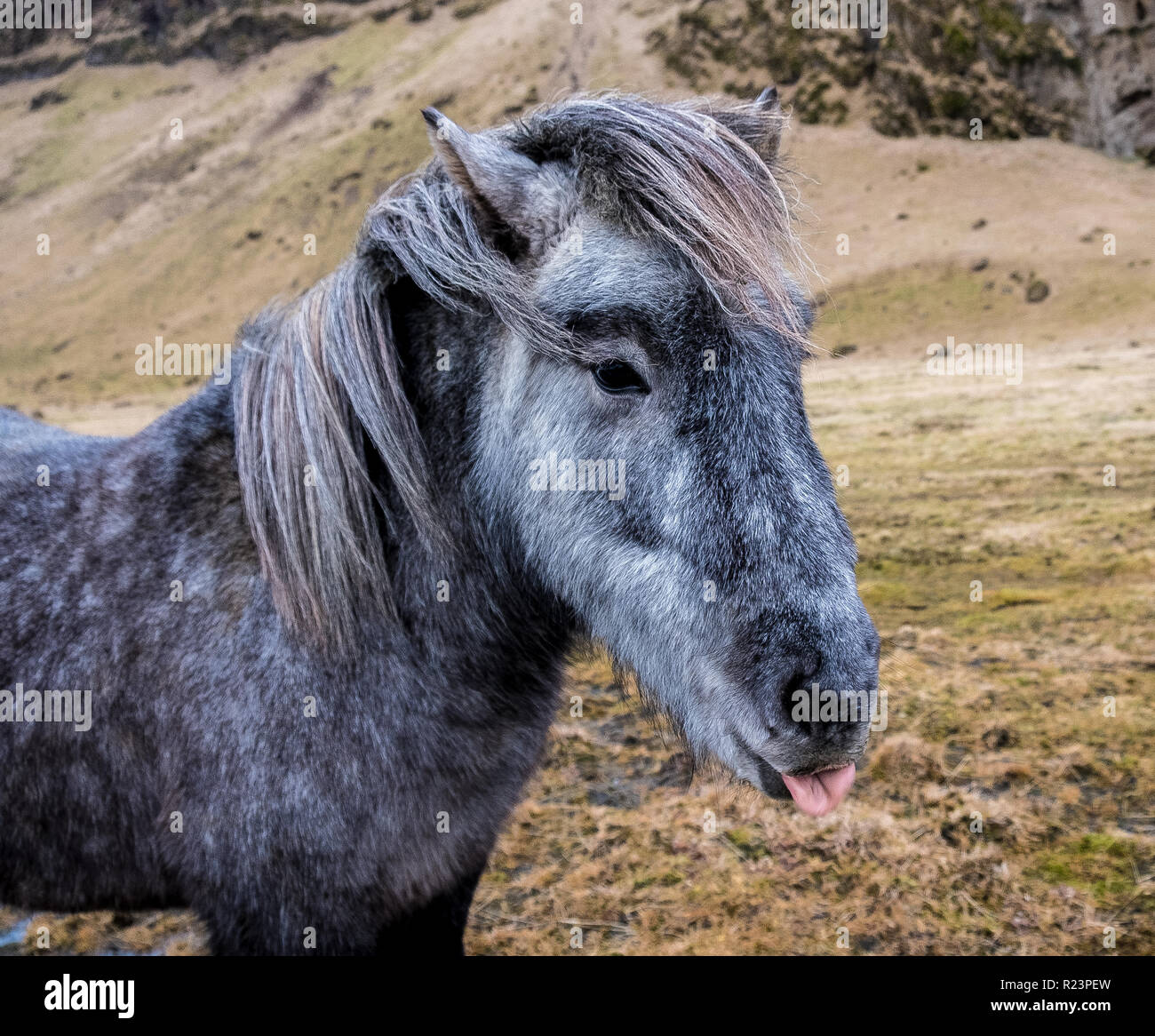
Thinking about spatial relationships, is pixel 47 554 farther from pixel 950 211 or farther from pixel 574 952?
pixel 950 211

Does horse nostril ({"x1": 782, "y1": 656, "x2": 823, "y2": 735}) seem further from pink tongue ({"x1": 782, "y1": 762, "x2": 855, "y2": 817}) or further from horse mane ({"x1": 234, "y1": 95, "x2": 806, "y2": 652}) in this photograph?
horse mane ({"x1": 234, "y1": 95, "x2": 806, "y2": 652})

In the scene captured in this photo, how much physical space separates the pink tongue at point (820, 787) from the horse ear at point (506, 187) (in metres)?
1.53

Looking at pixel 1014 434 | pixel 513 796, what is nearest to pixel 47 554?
pixel 513 796

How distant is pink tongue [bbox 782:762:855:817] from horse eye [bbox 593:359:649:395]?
1.01m

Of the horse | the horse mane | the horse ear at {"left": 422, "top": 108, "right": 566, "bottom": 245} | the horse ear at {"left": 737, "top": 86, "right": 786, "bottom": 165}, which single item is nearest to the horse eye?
the horse

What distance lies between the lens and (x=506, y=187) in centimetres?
233

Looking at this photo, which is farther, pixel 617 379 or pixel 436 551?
pixel 436 551

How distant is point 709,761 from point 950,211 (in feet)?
151

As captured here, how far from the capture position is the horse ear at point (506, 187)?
229 cm

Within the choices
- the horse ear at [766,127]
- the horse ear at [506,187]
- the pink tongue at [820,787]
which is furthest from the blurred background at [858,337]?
the pink tongue at [820,787]

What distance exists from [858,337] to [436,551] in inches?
1293

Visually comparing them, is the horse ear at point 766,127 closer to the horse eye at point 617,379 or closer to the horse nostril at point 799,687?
the horse eye at point 617,379

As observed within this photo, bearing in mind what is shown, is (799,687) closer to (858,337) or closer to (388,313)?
(388,313)

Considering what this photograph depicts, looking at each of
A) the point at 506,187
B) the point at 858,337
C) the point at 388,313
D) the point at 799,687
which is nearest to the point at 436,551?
the point at 388,313
